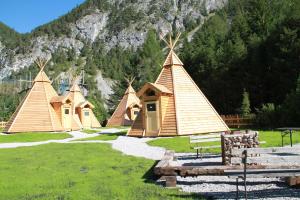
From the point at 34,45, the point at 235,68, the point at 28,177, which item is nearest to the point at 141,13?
the point at 34,45

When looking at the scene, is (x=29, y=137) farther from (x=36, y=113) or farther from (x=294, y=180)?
(x=294, y=180)

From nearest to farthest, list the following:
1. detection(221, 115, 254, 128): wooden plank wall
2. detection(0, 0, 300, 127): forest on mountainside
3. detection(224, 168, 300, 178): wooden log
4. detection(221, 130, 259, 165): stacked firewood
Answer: detection(224, 168, 300, 178): wooden log < detection(221, 130, 259, 165): stacked firewood < detection(221, 115, 254, 128): wooden plank wall < detection(0, 0, 300, 127): forest on mountainside

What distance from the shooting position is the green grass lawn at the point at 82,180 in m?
7.73

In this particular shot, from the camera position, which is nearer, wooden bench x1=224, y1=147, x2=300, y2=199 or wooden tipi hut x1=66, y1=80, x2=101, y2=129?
wooden bench x1=224, y1=147, x2=300, y2=199

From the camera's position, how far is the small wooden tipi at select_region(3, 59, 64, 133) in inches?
1318

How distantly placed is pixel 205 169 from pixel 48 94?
96.6ft

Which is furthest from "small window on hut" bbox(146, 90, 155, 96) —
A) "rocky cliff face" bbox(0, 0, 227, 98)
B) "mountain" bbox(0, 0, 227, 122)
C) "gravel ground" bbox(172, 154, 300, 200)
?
"rocky cliff face" bbox(0, 0, 227, 98)

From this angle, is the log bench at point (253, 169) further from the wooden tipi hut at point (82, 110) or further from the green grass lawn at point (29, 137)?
the wooden tipi hut at point (82, 110)

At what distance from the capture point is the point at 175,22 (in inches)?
5768

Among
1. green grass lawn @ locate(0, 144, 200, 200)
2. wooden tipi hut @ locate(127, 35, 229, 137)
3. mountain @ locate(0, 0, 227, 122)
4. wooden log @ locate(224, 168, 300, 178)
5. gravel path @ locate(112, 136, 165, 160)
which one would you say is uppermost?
mountain @ locate(0, 0, 227, 122)

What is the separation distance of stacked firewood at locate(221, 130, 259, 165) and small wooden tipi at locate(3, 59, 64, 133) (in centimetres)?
2627

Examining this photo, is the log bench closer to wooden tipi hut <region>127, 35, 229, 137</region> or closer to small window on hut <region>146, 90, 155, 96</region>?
wooden tipi hut <region>127, 35, 229, 137</region>

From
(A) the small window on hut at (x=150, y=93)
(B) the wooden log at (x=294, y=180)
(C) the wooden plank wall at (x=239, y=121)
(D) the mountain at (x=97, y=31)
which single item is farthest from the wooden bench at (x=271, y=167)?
(D) the mountain at (x=97, y=31)

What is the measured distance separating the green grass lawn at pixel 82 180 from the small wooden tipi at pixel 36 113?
20.5m
